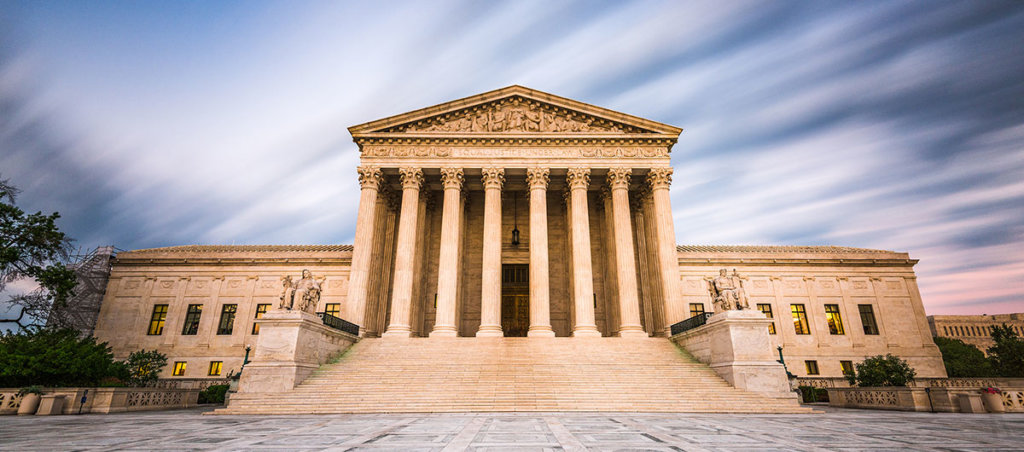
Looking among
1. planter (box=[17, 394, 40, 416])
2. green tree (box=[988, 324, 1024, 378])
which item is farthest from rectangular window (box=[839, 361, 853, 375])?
planter (box=[17, 394, 40, 416])

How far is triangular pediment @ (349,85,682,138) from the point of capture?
2703 centimetres

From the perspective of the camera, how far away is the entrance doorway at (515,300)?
29.6 meters

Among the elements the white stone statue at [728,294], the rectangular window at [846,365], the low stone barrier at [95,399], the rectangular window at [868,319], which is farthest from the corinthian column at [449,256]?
the rectangular window at [868,319]

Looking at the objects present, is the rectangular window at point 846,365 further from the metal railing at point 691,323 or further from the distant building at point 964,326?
the distant building at point 964,326

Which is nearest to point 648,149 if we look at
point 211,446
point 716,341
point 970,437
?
point 716,341

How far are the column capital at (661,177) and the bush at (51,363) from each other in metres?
26.9

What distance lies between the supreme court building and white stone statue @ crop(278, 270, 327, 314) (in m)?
4.88

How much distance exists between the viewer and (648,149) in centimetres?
2723

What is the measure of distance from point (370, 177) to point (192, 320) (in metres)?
16.9

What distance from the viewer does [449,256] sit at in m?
24.9

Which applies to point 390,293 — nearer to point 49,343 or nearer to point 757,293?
point 49,343

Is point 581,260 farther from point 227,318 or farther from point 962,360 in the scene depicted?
point 962,360

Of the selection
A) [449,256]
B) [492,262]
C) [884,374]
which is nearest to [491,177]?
[492,262]

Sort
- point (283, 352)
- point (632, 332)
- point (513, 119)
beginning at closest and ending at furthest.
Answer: point (283, 352) → point (632, 332) → point (513, 119)
